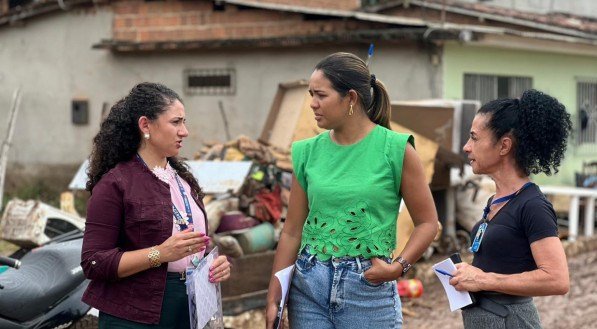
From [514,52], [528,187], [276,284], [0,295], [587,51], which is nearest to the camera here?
[528,187]

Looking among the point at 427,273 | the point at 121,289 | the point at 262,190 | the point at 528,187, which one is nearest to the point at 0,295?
the point at 121,289

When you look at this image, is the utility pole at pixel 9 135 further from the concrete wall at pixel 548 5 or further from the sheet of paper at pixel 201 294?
the concrete wall at pixel 548 5

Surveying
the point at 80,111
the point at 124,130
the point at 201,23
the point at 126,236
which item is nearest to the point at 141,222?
the point at 126,236

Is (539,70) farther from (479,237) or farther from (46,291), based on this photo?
(479,237)

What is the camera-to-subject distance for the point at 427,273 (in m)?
8.30

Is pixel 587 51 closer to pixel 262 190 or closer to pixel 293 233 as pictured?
pixel 262 190

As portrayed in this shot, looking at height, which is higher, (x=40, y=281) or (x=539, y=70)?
(x=539, y=70)

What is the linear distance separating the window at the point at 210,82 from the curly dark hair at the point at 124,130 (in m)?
9.69

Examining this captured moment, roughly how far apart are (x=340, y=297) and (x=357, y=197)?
0.37 metres

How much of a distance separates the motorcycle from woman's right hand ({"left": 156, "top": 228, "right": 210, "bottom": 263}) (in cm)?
110

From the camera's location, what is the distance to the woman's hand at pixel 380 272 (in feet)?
9.69

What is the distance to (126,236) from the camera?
3014mm

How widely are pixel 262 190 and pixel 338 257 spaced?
4341 mm

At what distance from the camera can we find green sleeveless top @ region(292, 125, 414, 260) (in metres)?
2.95
